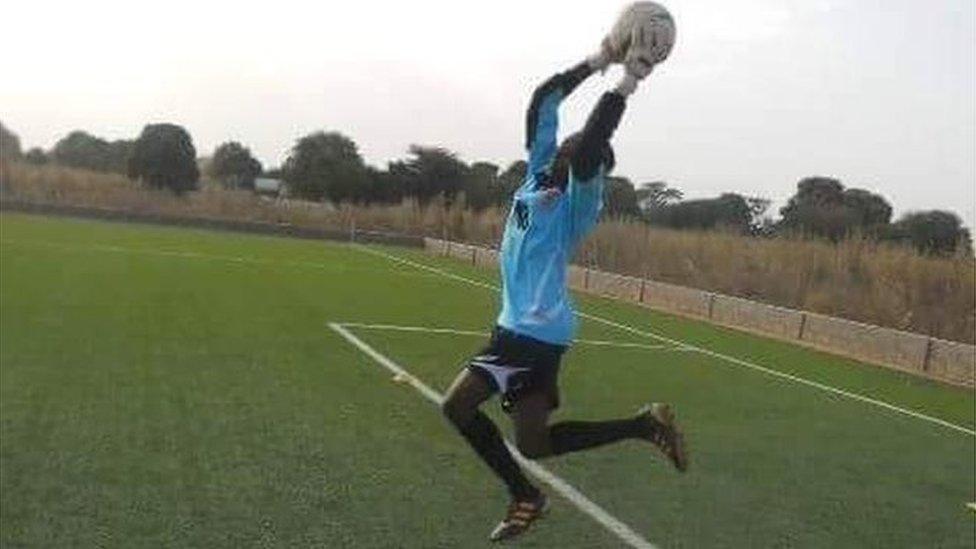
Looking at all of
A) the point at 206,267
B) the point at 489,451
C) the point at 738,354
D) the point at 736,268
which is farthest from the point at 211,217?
the point at 489,451

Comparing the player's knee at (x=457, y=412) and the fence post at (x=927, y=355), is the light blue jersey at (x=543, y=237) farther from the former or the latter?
the fence post at (x=927, y=355)

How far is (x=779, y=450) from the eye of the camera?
11.1 metres

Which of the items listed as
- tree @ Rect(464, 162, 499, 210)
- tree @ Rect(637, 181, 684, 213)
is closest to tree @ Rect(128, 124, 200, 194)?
tree @ Rect(464, 162, 499, 210)

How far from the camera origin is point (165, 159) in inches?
2709

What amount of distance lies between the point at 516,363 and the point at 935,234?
67.3 feet

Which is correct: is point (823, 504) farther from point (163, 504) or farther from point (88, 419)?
point (88, 419)

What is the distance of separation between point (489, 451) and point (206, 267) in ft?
79.6

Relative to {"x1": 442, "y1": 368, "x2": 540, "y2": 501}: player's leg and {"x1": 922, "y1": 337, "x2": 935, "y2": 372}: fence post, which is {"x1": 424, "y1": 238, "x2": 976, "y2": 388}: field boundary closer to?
{"x1": 922, "y1": 337, "x2": 935, "y2": 372}: fence post

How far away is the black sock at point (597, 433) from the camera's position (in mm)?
5207

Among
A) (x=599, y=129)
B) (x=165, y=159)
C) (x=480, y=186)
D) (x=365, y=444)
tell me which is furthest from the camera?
(x=165, y=159)

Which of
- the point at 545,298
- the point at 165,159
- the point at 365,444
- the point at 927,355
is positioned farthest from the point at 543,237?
the point at 165,159

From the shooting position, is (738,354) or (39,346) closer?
(39,346)

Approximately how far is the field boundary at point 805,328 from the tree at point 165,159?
37518 mm

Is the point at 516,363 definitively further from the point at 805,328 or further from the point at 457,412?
the point at 805,328
